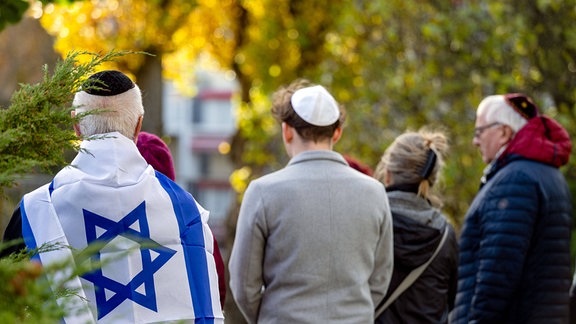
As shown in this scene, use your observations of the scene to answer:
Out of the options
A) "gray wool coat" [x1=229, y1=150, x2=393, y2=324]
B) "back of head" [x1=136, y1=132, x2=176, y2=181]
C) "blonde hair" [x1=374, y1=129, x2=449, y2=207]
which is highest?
"back of head" [x1=136, y1=132, x2=176, y2=181]

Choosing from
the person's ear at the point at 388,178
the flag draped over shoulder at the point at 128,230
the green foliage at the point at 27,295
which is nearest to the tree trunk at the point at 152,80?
the person's ear at the point at 388,178

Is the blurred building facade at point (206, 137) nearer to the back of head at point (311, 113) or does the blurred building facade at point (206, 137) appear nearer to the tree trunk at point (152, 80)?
the tree trunk at point (152, 80)

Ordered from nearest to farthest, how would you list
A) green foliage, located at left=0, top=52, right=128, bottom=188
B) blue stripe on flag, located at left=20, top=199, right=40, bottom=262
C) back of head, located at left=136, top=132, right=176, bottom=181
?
green foliage, located at left=0, top=52, right=128, bottom=188, blue stripe on flag, located at left=20, top=199, right=40, bottom=262, back of head, located at left=136, top=132, right=176, bottom=181

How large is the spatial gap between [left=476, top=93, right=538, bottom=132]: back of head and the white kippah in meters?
1.31

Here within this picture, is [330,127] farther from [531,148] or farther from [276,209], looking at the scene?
[531,148]

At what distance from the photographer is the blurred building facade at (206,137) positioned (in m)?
64.6

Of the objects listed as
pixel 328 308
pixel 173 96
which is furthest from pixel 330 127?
pixel 173 96

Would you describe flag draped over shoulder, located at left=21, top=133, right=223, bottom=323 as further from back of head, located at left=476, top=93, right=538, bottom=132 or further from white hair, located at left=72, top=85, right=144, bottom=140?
back of head, located at left=476, top=93, right=538, bottom=132

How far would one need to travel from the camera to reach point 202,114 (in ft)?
216

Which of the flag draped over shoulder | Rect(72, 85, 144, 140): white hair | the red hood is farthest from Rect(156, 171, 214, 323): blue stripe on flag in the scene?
the red hood

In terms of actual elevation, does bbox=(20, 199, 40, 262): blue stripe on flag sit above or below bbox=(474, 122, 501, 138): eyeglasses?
below

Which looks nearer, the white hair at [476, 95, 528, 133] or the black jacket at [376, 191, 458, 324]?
the black jacket at [376, 191, 458, 324]

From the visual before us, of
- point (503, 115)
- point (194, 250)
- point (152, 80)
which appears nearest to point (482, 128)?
point (503, 115)

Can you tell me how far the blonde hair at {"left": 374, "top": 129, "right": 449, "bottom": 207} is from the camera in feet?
17.6
